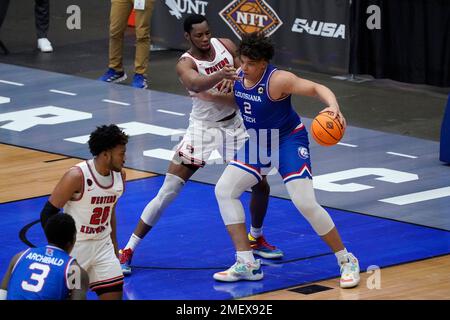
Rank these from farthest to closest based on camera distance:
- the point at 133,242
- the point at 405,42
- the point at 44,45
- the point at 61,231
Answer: the point at 44,45 → the point at 405,42 → the point at 133,242 → the point at 61,231

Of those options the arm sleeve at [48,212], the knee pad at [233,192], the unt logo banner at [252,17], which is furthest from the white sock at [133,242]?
the unt logo banner at [252,17]

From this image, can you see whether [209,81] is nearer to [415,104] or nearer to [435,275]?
[435,275]

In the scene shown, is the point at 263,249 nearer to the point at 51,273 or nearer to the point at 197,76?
the point at 197,76

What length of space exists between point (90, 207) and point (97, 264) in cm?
41

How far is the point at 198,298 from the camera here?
9.95 metres

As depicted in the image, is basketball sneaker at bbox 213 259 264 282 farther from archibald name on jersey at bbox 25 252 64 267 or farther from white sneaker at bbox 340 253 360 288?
archibald name on jersey at bbox 25 252 64 267

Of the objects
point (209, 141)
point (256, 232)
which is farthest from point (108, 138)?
→ point (256, 232)

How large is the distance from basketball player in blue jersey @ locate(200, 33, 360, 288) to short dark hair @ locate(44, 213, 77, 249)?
2692 millimetres

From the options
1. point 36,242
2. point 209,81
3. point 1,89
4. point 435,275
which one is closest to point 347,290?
point 435,275

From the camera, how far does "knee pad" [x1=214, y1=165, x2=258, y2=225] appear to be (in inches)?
408

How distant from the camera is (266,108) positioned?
1033 cm

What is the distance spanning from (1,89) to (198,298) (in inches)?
348

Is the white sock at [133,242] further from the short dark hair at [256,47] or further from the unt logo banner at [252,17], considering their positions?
the unt logo banner at [252,17]
